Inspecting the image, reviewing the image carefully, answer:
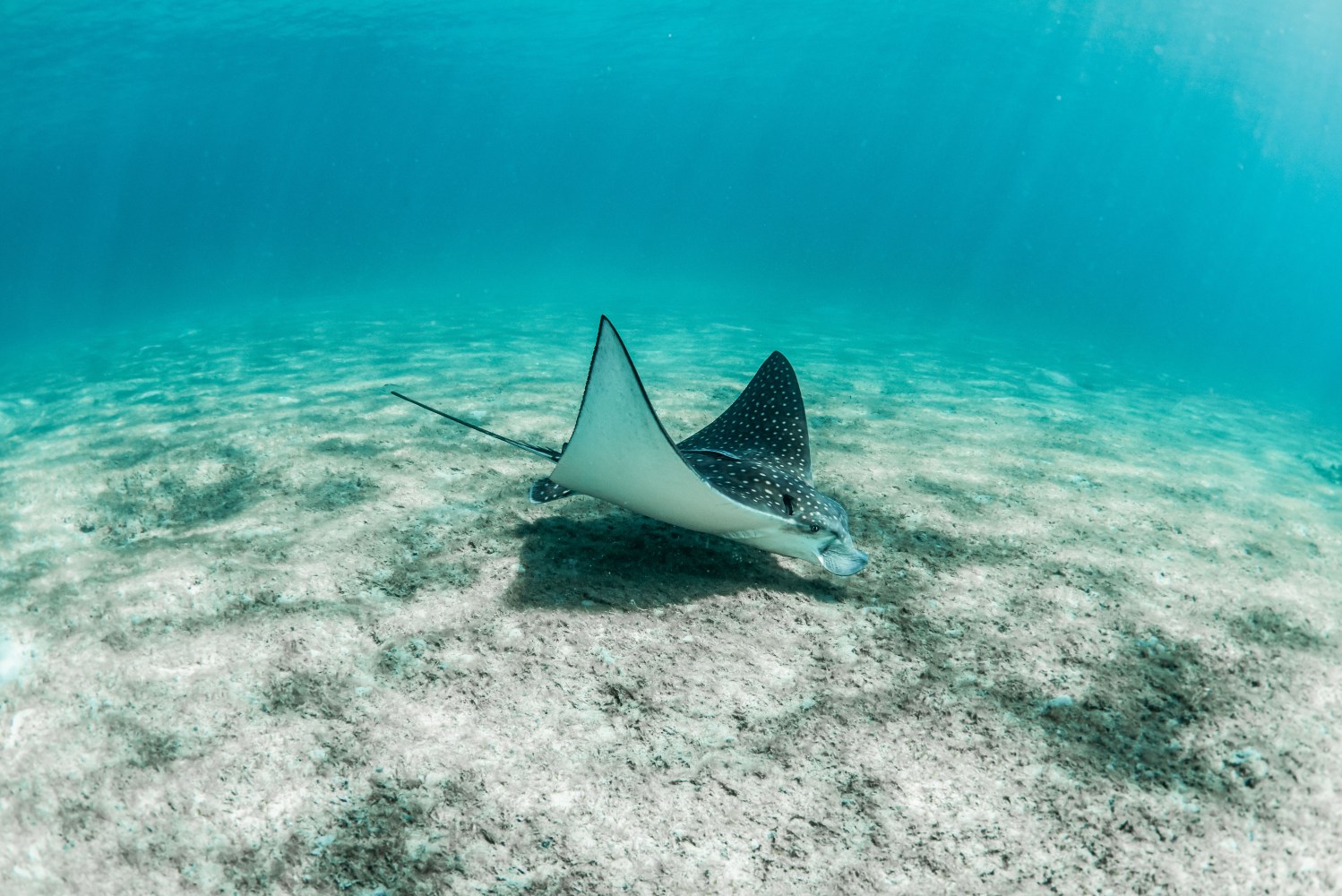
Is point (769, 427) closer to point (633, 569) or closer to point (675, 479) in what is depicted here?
point (633, 569)

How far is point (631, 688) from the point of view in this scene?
8.52 ft

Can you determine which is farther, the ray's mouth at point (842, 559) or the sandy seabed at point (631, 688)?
the ray's mouth at point (842, 559)

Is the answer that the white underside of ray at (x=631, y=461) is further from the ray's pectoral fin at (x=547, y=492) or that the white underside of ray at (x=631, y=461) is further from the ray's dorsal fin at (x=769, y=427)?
the ray's dorsal fin at (x=769, y=427)

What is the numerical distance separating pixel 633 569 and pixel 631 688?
0.94 m

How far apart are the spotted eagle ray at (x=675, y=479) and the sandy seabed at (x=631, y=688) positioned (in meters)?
0.40

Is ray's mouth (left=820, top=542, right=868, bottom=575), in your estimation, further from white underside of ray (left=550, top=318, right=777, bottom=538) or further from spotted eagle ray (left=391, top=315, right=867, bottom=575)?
white underside of ray (left=550, top=318, right=777, bottom=538)

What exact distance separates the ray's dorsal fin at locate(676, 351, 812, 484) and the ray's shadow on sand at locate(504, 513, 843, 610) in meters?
0.63

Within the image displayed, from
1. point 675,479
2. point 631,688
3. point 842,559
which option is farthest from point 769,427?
point 631,688

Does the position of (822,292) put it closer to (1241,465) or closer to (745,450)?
(1241,465)

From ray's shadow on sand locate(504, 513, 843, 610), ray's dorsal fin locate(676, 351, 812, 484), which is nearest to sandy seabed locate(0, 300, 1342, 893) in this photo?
ray's shadow on sand locate(504, 513, 843, 610)

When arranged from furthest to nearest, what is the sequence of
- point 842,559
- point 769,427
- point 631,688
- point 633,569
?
1. point 769,427
2. point 633,569
3. point 842,559
4. point 631,688

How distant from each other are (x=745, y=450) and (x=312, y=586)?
262cm

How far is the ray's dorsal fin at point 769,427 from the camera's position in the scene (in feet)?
13.6

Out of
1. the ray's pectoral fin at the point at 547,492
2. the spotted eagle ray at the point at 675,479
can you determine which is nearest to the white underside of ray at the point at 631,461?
the spotted eagle ray at the point at 675,479
